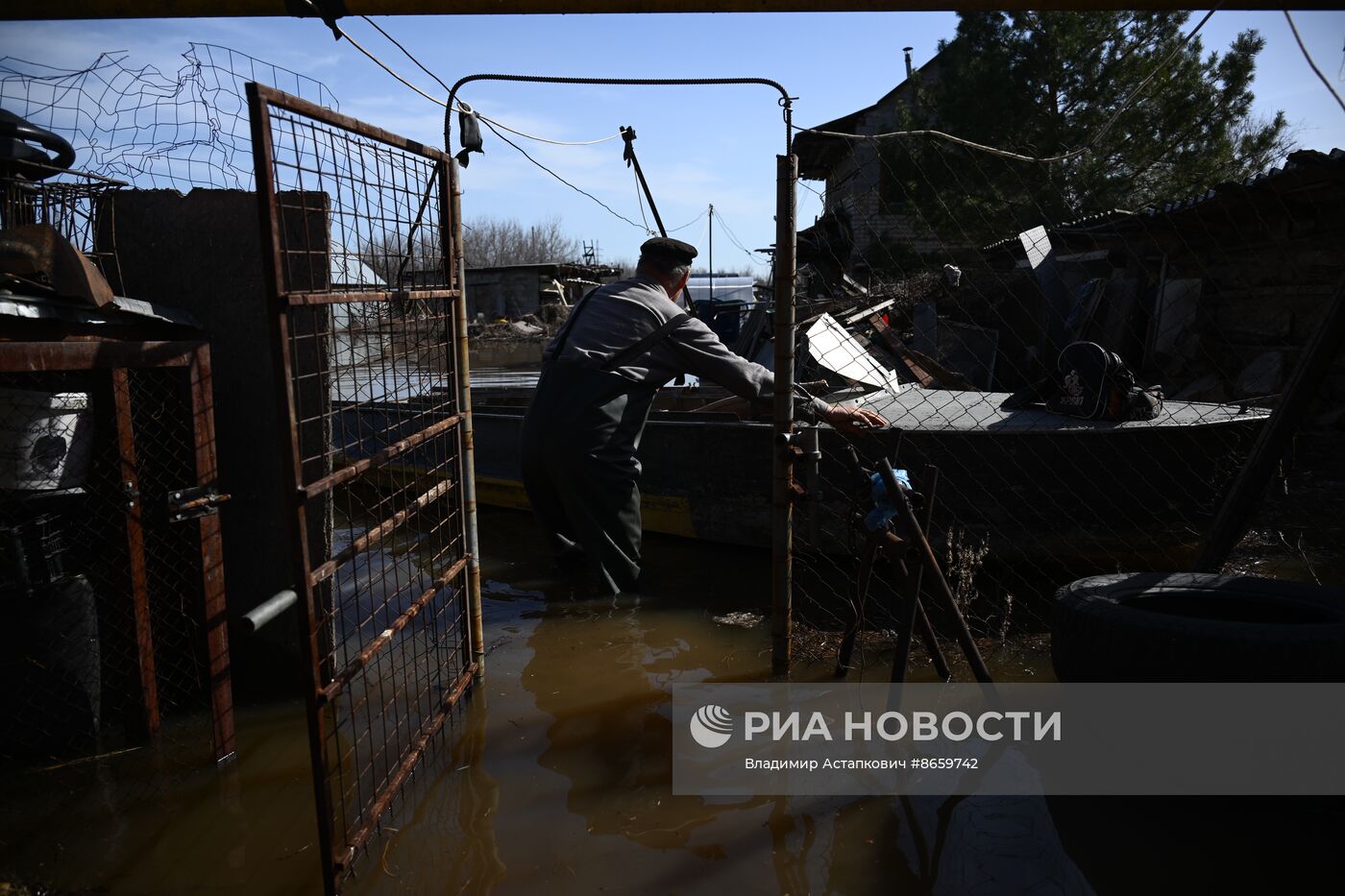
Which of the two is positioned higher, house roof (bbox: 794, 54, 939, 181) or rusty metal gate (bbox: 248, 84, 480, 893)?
house roof (bbox: 794, 54, 939, 181)

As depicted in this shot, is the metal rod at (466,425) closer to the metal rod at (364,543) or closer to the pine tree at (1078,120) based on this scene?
the metal rod at (364,543)

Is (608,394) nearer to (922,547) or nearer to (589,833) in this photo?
(922,547)

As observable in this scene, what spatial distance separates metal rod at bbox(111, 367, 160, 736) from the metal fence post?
2490 millimetres

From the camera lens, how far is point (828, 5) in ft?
11.4

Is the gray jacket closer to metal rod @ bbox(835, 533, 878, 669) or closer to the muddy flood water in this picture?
metal rod @ bbox(835, 533, 878, 669)

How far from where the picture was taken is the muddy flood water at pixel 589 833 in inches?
103

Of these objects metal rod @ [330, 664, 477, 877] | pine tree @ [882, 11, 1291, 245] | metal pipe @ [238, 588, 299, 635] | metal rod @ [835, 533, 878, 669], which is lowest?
metal rod @ [330, 664, 477, 877]

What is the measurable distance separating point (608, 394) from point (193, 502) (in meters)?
2.22

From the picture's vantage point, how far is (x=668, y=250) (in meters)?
5.17

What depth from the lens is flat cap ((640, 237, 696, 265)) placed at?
514cm

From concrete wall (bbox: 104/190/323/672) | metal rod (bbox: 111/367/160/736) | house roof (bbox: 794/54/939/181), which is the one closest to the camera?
metal rod (bbox: 111/367/160/736)

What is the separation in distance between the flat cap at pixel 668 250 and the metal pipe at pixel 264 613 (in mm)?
3246

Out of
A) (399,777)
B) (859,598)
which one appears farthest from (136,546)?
(859,598)

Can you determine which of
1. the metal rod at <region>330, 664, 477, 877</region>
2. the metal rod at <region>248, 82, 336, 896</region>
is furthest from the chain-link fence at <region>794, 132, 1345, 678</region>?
the metal rod at <region>248, 82, 336, 896</region>
